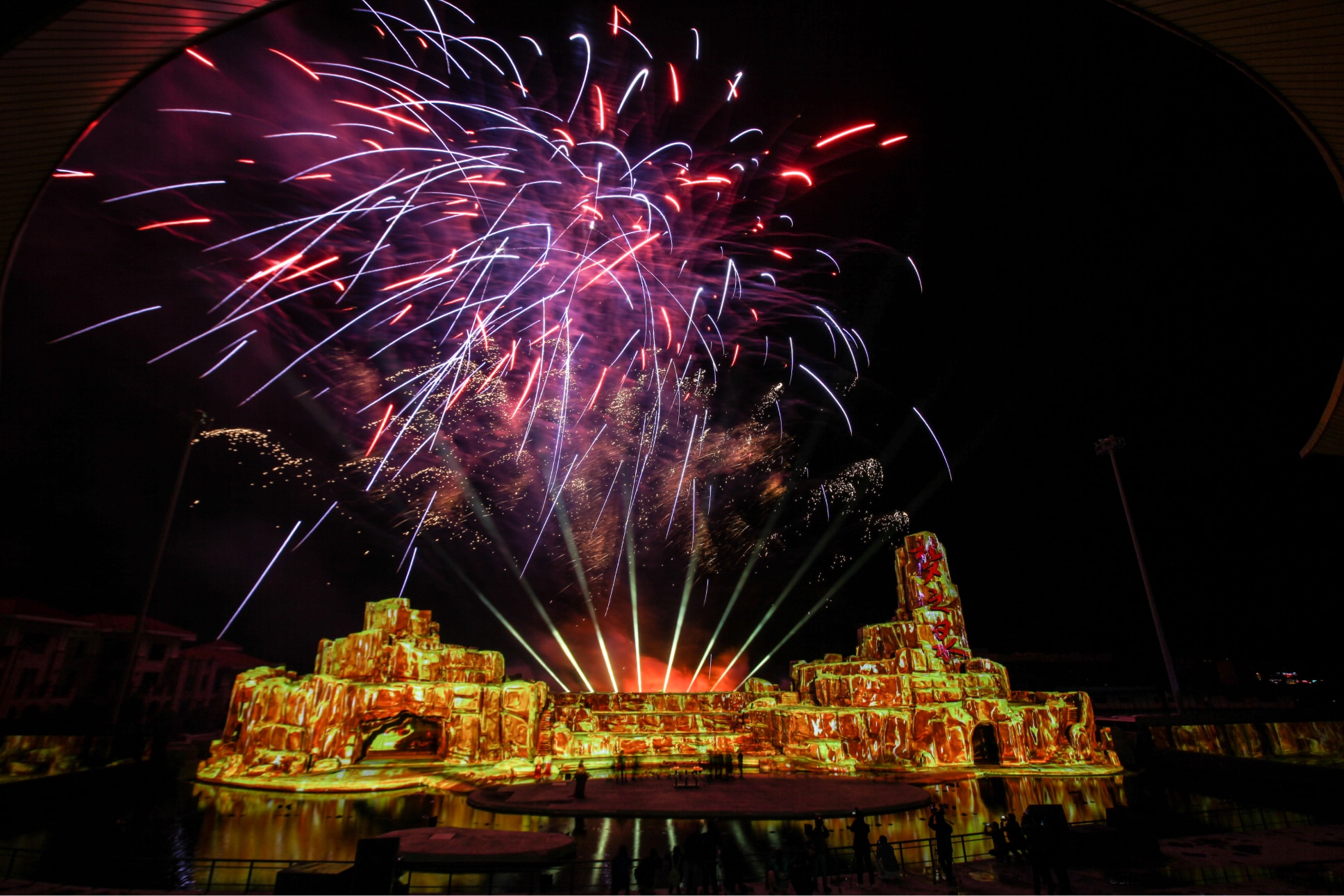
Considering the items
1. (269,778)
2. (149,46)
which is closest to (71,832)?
(269,778)

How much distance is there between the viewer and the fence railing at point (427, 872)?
12078 mm

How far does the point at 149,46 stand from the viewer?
8102 mm

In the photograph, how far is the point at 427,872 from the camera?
13758 mm

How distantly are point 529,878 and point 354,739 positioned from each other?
20.1 metres

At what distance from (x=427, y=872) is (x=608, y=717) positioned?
83.5 ft

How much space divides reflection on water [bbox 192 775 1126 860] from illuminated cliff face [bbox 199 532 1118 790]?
3427mm

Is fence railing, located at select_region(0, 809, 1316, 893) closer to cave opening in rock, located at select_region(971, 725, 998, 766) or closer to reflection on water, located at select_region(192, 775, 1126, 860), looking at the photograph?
reflection on water, located at select_region(192, 775, 1126, 860)

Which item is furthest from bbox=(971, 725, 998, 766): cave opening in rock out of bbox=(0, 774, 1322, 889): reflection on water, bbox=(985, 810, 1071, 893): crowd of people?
bbox=(985, 810, 1071, 893): crowd of people

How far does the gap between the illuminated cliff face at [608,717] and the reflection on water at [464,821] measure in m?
3.43

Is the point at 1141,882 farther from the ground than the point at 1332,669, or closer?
closer

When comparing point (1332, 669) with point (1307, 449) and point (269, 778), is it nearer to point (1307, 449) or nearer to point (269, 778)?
point (1307, 449)

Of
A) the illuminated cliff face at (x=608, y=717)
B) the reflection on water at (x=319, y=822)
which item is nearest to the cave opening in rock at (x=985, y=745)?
the illuminated cliff face at (x=608, y=717)

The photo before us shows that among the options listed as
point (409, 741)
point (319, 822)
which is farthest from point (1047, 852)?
point (409, 741)

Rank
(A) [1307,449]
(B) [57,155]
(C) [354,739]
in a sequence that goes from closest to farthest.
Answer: (B) [57,155]
(A) [1307,449]
(C) [354,739]
